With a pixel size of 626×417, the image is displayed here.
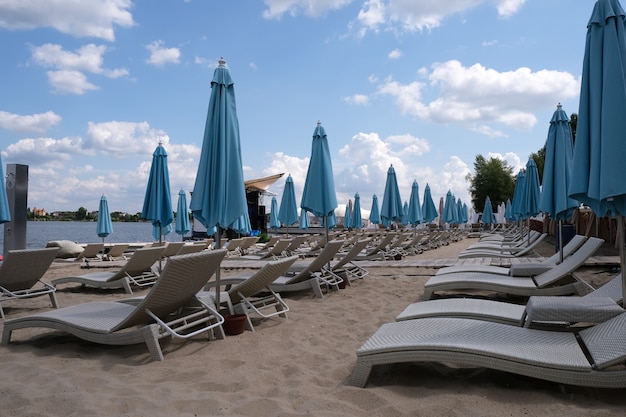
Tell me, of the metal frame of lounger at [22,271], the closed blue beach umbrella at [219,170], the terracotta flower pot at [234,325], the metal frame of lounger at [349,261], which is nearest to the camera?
the terracotta flower pot at [234,325]

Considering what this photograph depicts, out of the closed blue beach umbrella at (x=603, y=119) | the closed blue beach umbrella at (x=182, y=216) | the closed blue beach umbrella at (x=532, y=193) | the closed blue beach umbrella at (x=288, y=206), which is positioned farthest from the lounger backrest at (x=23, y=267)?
the closed blue beach umbrella at (x=182, y=216)

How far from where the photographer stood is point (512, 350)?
8.48ft

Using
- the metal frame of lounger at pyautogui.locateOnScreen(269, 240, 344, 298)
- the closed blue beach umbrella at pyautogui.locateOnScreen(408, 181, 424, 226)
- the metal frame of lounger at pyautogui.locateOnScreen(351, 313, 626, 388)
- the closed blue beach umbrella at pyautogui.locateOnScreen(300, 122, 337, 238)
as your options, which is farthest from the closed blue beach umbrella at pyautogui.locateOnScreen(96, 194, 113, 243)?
the metal frame of lounger at pyautogui.locateOnScreen(351, 313, 626, 388)

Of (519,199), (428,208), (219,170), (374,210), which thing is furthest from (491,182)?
(219,170)

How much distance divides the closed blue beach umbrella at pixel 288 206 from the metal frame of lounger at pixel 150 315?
11.2 meters

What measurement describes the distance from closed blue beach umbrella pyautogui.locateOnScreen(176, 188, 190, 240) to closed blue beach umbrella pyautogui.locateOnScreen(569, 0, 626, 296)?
15411mm

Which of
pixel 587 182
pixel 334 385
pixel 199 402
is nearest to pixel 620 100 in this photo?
pixel 587 182

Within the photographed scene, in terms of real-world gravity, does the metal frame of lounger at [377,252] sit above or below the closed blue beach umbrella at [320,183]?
below

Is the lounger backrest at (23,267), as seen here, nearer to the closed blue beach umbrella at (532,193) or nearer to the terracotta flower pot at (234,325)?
the terracotta flower pot at (234,325)

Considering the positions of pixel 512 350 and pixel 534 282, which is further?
pixel 534 282

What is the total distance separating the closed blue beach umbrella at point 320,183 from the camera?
7656 mm

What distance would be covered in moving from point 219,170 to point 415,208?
1367 centimetres

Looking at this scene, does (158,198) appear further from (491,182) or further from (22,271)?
(491,182)

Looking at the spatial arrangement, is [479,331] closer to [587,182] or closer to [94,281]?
[587,182]
